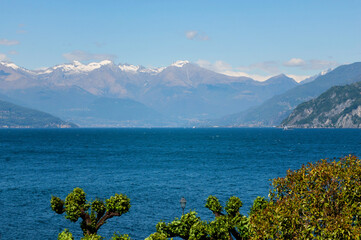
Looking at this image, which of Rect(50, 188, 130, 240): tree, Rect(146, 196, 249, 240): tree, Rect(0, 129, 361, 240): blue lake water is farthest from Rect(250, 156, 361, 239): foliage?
Rect(0, 129, 361, 240): blue lake water

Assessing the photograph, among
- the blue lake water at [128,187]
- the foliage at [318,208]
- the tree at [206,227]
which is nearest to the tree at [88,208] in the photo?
the tree at [206,227]

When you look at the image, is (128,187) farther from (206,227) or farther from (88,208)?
(206,227)

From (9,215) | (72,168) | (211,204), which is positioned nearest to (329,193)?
(211,204)

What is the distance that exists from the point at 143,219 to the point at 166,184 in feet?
113

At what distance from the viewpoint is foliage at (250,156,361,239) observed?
24953mm

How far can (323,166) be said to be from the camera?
103ft

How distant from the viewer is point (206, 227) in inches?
1292

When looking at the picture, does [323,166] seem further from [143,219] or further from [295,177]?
[143,219]

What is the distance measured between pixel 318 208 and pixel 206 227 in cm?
881

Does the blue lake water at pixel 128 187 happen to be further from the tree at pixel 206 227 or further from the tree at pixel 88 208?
the tree at pixel 206 227

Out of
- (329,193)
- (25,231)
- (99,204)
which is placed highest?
(329,193)

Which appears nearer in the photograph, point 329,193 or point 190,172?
point 329,193

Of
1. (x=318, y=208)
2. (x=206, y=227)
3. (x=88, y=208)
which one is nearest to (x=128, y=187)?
(x=88, y=208)

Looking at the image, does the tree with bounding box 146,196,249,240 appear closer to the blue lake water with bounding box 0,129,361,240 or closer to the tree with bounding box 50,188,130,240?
the tree with bounding box 50,188,130,240
